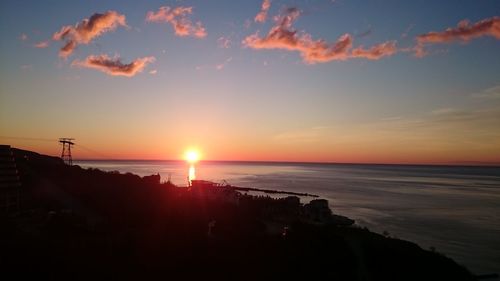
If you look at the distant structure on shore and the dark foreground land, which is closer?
the dark foreground land

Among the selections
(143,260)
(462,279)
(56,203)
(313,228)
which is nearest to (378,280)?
(313,228)

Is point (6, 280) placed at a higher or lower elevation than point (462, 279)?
higher

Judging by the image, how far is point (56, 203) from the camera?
3441cm

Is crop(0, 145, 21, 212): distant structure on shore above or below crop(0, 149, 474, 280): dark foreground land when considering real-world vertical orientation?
above

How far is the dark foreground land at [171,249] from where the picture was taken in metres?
19.6

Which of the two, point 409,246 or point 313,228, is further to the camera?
point 409,246

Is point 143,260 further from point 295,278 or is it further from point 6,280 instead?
point 295,278

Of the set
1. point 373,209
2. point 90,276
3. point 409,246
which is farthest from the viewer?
point 373,209

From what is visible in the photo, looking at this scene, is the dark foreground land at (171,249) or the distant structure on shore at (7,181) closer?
the dark foreground land at (171,249)

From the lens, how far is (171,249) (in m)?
22.6

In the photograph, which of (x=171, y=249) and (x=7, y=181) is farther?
(x=7, y=181)

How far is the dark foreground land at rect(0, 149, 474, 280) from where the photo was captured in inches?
771

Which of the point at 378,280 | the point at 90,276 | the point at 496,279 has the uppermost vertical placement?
the point at 90,276

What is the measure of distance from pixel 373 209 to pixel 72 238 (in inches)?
2463
